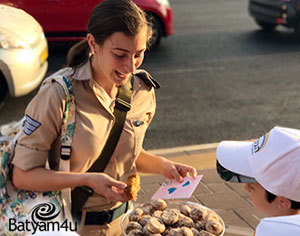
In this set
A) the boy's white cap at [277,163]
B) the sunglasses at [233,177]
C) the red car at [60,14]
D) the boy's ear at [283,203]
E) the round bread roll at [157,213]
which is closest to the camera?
the boy's white cap at [277,163]

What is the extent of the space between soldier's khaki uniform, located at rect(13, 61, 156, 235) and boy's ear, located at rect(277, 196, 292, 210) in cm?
94

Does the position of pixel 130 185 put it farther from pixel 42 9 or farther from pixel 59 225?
pixel 42 9

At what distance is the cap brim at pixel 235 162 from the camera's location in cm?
262

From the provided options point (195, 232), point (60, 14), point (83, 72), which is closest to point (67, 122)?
point (83, 72)

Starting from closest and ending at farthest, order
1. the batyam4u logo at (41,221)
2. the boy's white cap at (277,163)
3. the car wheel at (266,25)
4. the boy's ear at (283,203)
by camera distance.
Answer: the boy's white cap at (277,163) → the boy's ear at (283,203) → the batyam4u logo at (41,221) → the car wheel at (266,25)

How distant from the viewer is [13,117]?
770cm

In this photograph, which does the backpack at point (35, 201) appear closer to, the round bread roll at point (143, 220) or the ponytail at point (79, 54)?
the ponytail at point (79, 54)

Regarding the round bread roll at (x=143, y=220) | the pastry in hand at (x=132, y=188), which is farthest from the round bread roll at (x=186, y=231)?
the pastry in hand at (x=132, y=188)

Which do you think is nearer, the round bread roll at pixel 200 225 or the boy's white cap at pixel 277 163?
the boy's white cap at pixel 277 163

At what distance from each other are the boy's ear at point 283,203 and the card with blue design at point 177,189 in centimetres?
62

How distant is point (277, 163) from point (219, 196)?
2.73m

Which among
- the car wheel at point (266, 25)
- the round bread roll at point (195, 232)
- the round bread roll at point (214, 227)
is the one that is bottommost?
the car wheel at point (266, 25)

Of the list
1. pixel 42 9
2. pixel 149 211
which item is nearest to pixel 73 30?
pixel 42 9

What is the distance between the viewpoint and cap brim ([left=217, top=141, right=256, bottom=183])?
103 inches
